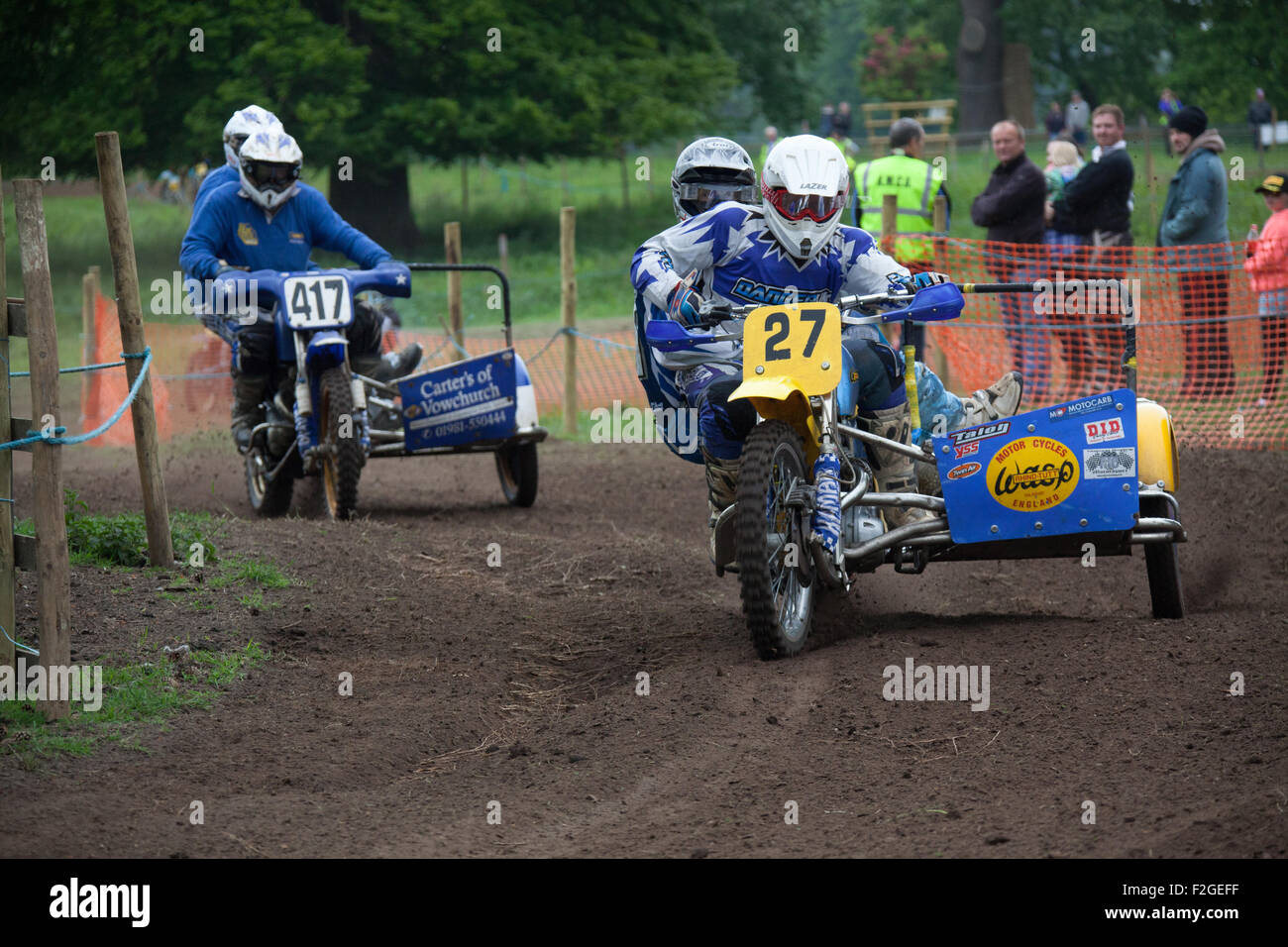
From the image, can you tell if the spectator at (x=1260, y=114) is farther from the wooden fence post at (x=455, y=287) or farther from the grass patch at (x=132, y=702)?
the grass patch at (x=132, y=702)

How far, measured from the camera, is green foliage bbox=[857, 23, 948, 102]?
1933 inches

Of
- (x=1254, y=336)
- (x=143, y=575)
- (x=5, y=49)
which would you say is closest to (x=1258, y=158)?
(x=1254, y=336)

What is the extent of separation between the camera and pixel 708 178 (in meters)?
7.55

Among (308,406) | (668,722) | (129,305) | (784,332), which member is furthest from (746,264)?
(308,406)

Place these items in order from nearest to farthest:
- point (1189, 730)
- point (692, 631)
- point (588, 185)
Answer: point (1189, 730) → point (692, 631) → point (588, 185)

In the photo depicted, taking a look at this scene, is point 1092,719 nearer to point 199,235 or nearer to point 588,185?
point 199,235

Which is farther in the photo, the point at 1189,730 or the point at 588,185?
the point at 588,185

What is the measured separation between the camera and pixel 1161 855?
12.8 ft

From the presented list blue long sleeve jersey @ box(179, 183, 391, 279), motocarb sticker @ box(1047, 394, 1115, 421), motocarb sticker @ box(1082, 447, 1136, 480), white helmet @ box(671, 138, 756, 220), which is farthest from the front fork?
motocarb sticker @ box(1082, 447, 1136, 480)

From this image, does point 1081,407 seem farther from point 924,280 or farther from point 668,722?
point 668,722

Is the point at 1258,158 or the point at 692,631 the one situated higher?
the point at 1258,158

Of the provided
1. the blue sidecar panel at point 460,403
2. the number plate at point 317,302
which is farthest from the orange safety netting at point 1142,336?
the number plate at point 317,302

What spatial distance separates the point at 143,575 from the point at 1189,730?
4.74 meters

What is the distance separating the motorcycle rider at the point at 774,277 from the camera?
6.30 metres
